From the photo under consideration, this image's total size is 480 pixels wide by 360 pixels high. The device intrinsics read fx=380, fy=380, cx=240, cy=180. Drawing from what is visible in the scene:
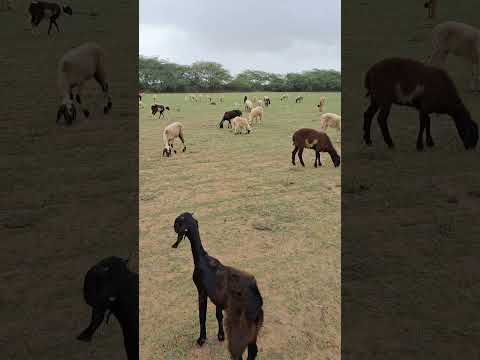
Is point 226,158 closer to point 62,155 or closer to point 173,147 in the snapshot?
point 173,147

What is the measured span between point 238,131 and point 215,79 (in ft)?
180

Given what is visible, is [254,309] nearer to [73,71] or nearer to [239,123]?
[73,71]

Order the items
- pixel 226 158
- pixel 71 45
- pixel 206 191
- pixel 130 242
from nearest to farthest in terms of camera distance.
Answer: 1. pixel 130 242
2. pixel 206 191
3. pixel 226 158
4. pixel 71 45

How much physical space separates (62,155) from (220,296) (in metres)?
7.11
